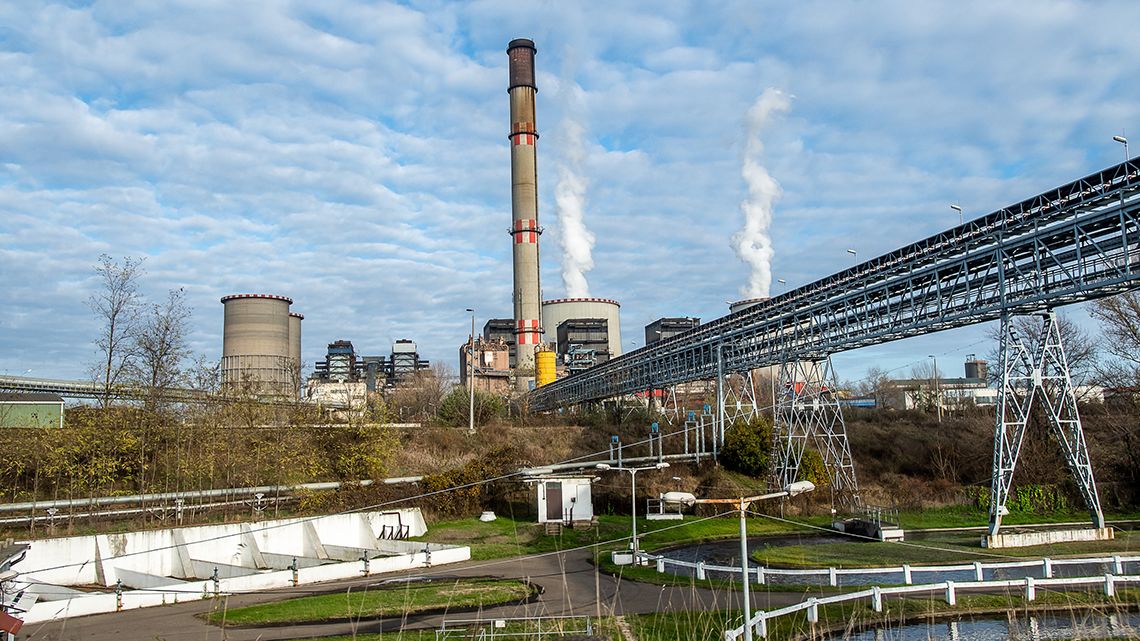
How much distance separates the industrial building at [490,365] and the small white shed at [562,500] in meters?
63.4

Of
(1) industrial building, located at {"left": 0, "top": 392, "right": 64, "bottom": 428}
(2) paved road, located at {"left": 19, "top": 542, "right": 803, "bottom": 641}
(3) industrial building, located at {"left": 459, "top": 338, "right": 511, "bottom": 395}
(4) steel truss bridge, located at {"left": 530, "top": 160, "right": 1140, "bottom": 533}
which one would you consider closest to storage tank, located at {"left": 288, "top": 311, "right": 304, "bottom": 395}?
(3) industrial building, located at {"left": 459, "top": 338, "right": 511, "bottom": 395}

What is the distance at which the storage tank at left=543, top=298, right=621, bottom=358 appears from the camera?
11156 centimetres

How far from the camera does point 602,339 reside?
109m

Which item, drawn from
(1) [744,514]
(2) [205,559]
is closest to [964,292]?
(1) [744,514]

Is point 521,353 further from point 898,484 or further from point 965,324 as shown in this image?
point 965,324

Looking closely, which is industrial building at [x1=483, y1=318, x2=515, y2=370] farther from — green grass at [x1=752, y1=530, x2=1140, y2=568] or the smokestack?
green grass at [x1=752, y1=530, x2=1140, y2=568]

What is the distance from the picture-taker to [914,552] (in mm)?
26297

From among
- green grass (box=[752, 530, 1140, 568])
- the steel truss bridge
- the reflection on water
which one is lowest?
green grass (box=[752, 530, 1140, 568])

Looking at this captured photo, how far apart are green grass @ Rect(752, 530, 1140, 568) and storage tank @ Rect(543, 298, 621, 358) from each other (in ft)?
267

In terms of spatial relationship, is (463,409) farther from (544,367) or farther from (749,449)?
(544,367)

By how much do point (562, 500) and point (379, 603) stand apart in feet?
48.8

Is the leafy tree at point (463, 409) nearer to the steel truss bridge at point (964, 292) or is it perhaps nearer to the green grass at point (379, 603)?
the steel truss bridge at point (964, 292)

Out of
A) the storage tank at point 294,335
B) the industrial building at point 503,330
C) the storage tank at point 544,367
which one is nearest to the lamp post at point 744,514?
the storage tank at point 544,367

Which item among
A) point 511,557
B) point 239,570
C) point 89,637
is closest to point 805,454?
point 511,557
